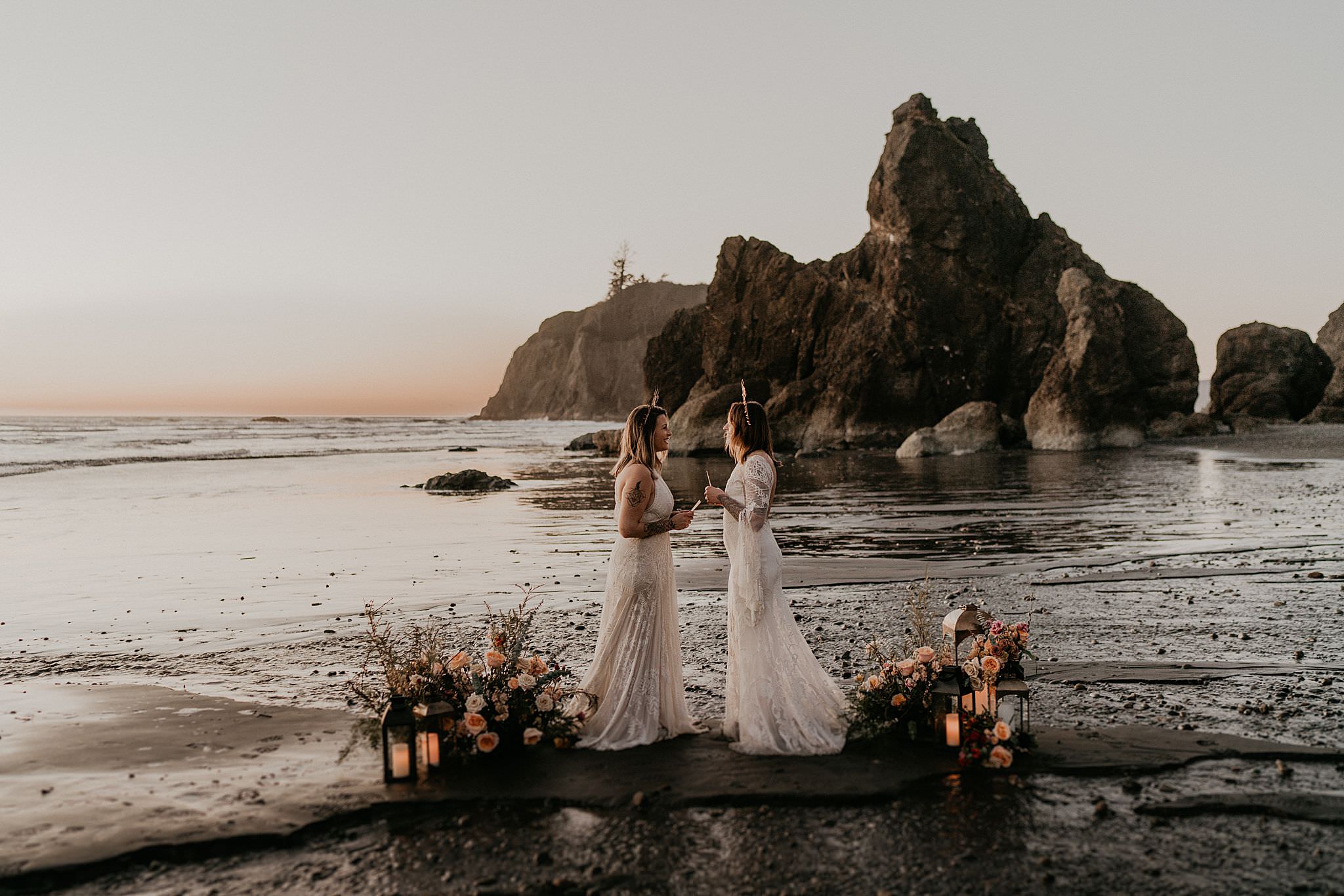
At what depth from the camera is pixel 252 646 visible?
11562 mm

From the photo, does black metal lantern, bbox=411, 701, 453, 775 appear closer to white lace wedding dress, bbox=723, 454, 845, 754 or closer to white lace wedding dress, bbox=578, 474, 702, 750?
white lace wedding dress, bbox=578, 474, 702, 750

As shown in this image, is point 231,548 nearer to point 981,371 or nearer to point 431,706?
point 431,706

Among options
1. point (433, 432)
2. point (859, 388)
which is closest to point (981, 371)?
point (859, 388)

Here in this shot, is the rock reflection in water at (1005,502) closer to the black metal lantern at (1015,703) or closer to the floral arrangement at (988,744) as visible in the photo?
the black metal lantern at (1015,703)

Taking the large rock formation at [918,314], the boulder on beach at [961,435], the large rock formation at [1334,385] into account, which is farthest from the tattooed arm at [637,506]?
the large rock formation at [1334,385]

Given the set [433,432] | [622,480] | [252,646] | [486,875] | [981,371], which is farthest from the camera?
[433,432]

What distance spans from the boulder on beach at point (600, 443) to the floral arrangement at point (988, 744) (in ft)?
178

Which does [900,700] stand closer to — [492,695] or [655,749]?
[655,749]

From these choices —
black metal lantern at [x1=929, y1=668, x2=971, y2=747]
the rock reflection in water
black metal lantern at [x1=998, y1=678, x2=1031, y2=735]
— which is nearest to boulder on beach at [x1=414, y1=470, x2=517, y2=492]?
the rock reflection in water

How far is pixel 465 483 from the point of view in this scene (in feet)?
115

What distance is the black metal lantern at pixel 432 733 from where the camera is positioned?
7039 mm

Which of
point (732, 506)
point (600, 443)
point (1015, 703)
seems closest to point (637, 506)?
point (732, 506)

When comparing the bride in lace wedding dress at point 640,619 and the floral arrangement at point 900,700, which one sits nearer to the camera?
the floral arrangement at point 900,700

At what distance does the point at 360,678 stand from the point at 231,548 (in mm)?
12066
